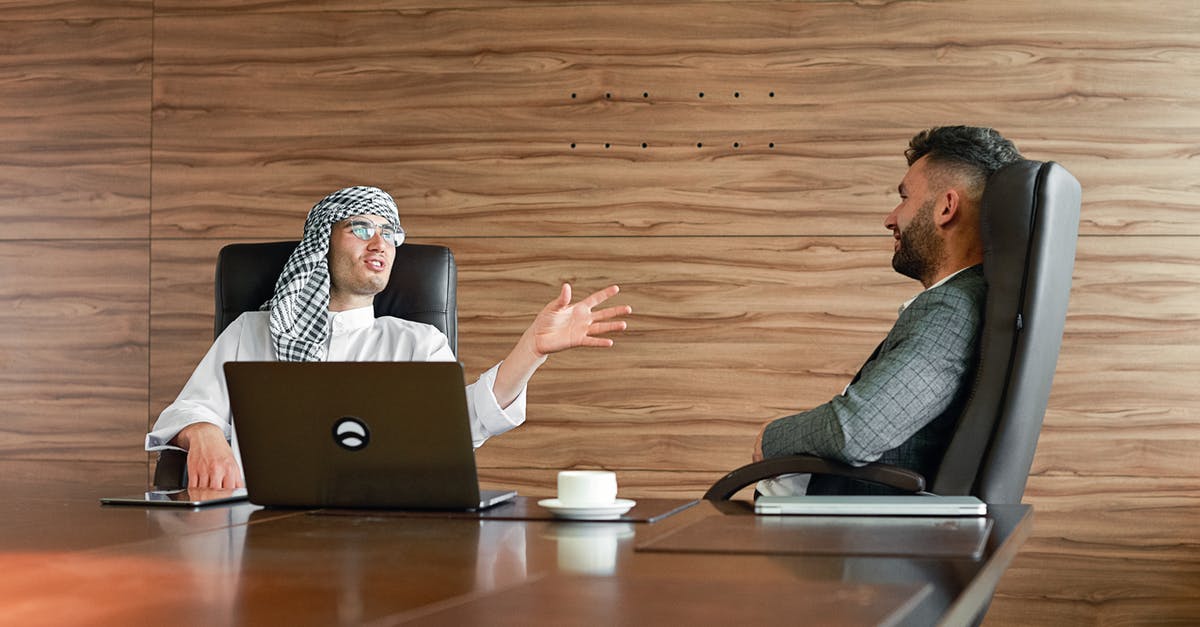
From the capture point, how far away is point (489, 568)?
1.24 metres

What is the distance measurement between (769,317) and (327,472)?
2.68m

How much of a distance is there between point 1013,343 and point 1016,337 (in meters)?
0.01

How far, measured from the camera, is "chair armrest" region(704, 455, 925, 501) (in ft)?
7.48

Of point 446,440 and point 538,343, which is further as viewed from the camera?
point 538,343

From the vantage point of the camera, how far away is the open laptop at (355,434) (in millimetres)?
1736

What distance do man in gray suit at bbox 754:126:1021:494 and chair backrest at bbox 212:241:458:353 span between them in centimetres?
111

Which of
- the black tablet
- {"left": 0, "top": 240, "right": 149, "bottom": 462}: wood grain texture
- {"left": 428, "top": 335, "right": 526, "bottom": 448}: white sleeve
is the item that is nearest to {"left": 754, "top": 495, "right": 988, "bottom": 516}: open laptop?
the black tablet

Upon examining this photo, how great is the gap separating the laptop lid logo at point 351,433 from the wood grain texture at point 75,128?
3.23m

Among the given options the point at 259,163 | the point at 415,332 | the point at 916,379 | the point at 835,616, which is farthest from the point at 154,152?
the point at 835,616

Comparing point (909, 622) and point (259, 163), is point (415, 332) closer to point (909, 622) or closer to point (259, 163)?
point (259, 163)

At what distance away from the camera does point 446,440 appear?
1.76 m

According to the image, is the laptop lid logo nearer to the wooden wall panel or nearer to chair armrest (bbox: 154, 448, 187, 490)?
chair armrest (bbox: 154, 448, 187, 490)

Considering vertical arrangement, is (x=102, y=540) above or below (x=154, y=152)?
below

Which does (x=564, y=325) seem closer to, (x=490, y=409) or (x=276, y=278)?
(x=490, y=409)
